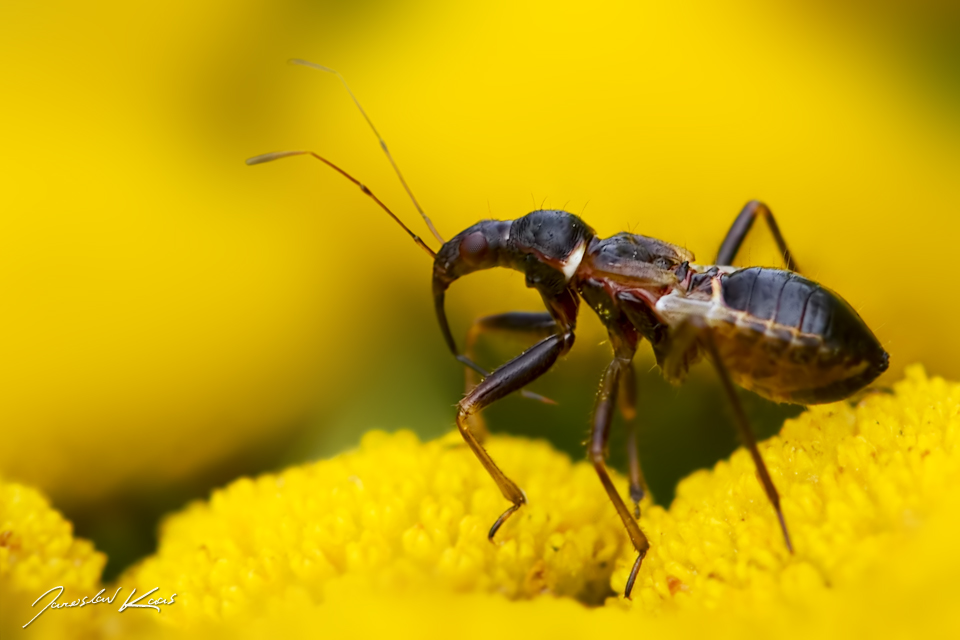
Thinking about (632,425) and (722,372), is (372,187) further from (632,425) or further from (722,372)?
(722,372)

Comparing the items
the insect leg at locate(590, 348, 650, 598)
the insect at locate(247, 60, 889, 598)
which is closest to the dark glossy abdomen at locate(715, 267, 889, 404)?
the insect at locate(247, 60, 889, 598)

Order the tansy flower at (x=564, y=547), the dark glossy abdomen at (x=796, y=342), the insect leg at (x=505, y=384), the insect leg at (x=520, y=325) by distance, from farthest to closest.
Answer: the insect leg at (x=520, y=325)
the insect leg at (x=505, y=384)
the dark glossy abdomen at (x=796, y=342)
the tansy flower at (x=564, y=547)

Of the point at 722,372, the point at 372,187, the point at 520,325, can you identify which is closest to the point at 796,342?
the point at 722,372

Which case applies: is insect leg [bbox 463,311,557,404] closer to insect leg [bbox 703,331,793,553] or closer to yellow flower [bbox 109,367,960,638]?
yellow flower [bbox 109,367,960,638]
